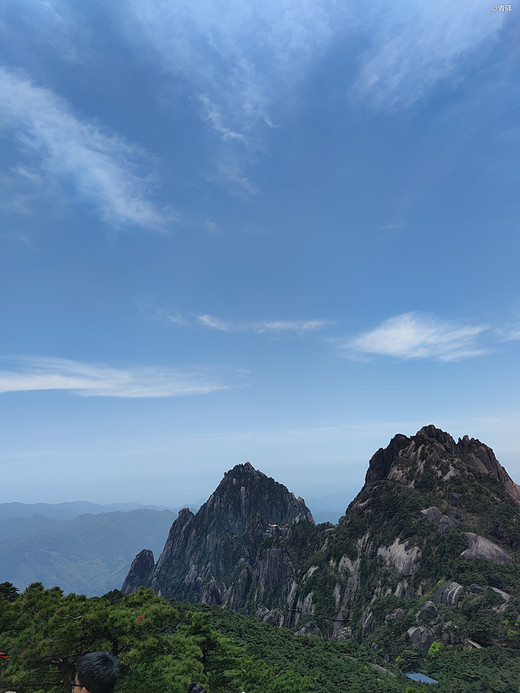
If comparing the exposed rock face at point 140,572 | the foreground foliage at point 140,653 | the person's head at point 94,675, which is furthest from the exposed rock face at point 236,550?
the person's head at point 94,675

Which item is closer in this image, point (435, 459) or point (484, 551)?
point (484, 551)

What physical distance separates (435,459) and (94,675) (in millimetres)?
102568

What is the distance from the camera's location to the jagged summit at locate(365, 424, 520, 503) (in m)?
91.5

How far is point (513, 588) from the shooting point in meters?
58.0

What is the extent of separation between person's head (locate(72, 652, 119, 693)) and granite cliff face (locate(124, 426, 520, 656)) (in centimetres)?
6390

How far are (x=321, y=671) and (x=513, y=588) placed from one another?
3736cm

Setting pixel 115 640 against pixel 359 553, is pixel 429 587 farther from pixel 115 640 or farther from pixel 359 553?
pixel 115 640

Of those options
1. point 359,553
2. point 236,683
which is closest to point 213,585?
point 359,553

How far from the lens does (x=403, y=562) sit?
2977 inches

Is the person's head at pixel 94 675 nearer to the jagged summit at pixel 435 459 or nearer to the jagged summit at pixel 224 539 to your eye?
the jagged summit at pixel 435 459

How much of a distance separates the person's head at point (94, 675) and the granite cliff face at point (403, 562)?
6390 centimetres

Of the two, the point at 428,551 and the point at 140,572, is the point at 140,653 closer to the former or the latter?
the point at 428,551

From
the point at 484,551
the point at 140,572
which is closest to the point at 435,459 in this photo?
the point at 484,551

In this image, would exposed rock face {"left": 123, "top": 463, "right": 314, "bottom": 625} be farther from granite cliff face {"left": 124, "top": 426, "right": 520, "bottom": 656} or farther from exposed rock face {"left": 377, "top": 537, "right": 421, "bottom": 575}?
exposed rock face {"left": 377, "top": 537, "right": 421, "bottom": 575}
